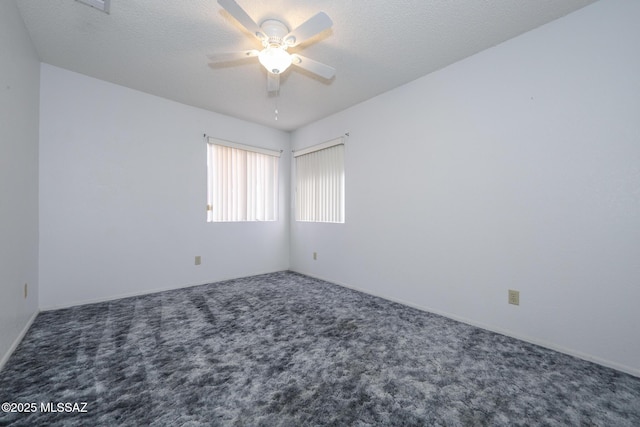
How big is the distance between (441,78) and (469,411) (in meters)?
2.71

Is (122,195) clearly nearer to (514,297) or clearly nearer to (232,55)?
(232,55)

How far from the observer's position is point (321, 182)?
4.02 m

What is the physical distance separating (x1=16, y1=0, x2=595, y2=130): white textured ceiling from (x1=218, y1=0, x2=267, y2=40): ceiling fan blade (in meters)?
0.19

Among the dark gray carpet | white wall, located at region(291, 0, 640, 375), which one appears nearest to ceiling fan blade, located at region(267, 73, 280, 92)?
white wall, located at region(291, 0, 640, 375)

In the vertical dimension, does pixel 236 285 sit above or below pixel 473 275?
below

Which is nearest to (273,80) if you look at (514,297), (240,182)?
(240,182)

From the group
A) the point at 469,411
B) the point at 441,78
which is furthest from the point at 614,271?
the point at 441,78

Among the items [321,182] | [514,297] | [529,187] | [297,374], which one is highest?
[321,182]

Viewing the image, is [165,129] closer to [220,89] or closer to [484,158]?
[220,89]

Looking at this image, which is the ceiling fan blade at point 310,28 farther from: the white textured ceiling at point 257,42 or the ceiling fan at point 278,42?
the white textured ceiling at point 257,42

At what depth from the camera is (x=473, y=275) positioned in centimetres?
238

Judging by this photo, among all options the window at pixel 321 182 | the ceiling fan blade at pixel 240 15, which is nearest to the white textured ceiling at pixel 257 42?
the ceiling fan blade at pixel 240 15

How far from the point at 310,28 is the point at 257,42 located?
752 millimetres

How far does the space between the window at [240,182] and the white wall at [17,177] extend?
1705 millimetres
